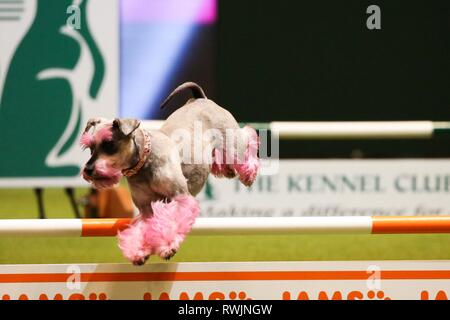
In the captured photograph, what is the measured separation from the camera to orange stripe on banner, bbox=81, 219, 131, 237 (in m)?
1.80

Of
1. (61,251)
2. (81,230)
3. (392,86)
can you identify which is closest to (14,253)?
(61,251)

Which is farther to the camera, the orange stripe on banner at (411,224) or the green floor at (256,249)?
the green floor at (256,249)

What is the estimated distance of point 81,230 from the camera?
5.93 feet

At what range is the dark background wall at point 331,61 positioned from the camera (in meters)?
5.50

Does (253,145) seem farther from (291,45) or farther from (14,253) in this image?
(291,45)

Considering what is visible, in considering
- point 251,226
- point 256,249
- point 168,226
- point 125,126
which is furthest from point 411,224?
point 256,249

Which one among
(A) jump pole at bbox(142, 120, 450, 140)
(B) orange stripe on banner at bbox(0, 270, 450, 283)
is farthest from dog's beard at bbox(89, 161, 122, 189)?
(A) jump pole at bbox(142, 120, 450, 140)

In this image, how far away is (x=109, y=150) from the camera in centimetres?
166

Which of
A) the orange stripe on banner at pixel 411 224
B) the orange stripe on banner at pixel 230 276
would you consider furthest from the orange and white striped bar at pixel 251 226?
the orange stripe on banner at pixel 230 276

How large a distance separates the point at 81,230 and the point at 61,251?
4.24 feet

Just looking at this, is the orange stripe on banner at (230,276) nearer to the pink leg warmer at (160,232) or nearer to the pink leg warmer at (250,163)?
the pink leg warmer at (160,232)

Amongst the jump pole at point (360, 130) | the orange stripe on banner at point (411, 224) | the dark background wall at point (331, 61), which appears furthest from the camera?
the dark background wall at point (331, 61)

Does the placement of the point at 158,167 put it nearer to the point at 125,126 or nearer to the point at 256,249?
the point at 125,126

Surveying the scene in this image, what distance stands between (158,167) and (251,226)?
27cm
